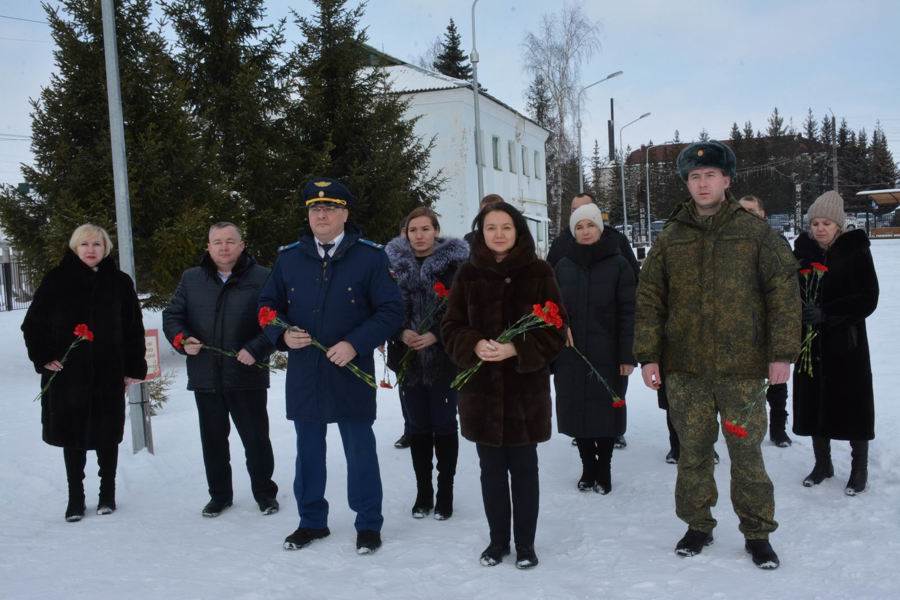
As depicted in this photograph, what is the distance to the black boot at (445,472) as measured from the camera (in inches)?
185

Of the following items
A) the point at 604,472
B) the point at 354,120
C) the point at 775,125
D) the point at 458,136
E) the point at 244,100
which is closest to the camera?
the point at 604,472

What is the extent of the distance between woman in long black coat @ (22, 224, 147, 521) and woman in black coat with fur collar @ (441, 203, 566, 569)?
2.49m

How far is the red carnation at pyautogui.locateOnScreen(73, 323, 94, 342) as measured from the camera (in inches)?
189

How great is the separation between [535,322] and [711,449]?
3.88ft

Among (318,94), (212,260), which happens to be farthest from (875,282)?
(318,94)

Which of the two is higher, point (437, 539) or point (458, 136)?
point (458, 136)

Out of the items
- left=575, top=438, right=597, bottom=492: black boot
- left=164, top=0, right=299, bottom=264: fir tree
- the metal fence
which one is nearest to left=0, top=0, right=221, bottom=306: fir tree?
left=164, top=0, right=299, bottom=264: fir tree

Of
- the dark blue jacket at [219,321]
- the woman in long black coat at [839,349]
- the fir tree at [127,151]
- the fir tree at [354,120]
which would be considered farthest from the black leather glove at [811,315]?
the fir tree at [354,120]

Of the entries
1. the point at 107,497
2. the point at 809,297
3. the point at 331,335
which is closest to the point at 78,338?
the point at 107,497

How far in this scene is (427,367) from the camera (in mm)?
4727

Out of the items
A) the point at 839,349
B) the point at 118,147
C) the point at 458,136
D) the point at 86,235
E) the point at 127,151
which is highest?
the point at 458,136

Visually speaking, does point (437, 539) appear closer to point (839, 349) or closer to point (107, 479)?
point (107, 479)

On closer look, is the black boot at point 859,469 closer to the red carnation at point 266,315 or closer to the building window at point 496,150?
the red carnation at point 266,315

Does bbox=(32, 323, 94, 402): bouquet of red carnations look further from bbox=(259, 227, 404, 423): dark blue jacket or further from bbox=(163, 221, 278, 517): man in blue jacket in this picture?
bbox=(259, 227, 404, 423): dark blue jacket
